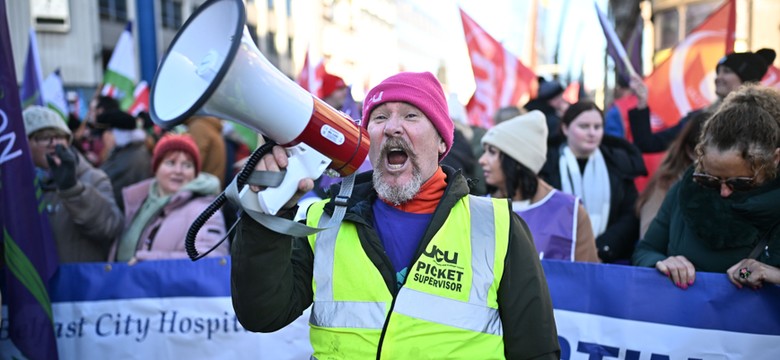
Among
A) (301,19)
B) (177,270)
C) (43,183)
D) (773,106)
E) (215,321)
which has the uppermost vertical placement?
(301,19)

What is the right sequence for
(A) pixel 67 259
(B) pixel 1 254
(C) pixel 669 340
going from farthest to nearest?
1. (A) pixel 67 259
2. (B) pixel 1 254
3. (C) pixel 669 340

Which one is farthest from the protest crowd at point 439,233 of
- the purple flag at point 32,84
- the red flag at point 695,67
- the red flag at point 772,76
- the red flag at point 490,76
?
the red flag at point 490,76

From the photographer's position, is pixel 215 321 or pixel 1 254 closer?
pixel 1 254

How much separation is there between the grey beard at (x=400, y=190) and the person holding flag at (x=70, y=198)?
1969 millimetres

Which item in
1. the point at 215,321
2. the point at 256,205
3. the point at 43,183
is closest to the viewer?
the point at 256,205

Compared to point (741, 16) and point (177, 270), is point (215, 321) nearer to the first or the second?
point (177, 270)

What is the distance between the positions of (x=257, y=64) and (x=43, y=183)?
333 cm

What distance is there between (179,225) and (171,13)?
1219 inches

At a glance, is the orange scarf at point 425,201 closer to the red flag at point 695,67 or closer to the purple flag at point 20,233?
the purple flag at point 20,233

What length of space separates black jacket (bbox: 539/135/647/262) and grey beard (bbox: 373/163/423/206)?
210 cm

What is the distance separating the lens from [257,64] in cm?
168

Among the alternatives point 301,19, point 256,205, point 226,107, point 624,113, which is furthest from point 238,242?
point 301,19

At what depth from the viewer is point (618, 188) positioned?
4352 millimetres

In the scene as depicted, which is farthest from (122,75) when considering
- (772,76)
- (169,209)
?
(772,76)
